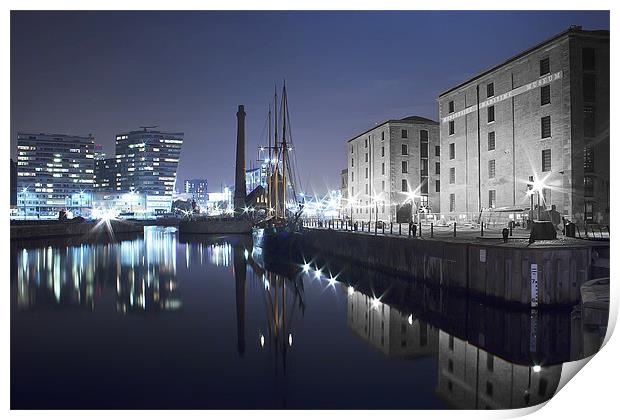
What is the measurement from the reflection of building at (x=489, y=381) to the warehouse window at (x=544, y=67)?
2119 centimetres

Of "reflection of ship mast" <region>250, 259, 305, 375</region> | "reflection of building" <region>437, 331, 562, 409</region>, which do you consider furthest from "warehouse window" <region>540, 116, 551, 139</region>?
"reflection of building" <region>437, 331, 562, 409</region>

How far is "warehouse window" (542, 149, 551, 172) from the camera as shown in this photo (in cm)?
2823

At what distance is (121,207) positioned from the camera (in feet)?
484

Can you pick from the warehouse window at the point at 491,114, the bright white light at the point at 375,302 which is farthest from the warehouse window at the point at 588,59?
the bright white light at the point at 375,302

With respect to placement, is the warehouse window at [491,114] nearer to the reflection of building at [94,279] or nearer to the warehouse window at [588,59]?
the warehouse window at [588,59]

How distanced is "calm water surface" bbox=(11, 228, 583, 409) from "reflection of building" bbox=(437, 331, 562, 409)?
4 centimetres

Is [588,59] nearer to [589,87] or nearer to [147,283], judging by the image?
[589,87]

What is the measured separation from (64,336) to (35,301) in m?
7.44

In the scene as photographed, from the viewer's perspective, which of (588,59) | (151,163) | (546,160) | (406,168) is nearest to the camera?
(588,59)

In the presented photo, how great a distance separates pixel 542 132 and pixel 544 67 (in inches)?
146

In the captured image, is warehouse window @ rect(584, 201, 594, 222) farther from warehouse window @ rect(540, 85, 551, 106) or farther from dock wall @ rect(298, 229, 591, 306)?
dock wall @ rect(298, 229, 591, 306)

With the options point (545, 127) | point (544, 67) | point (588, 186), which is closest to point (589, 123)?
point (545, 127)

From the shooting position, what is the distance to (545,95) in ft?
93.5

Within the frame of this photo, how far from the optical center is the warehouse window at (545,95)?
28.2 metres
